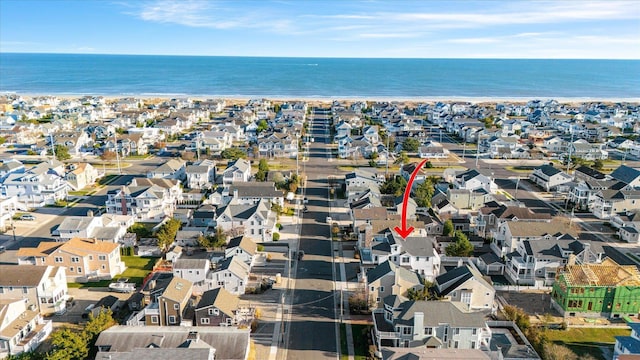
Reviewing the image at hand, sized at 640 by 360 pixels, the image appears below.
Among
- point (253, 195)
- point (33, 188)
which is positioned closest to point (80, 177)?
point (33, 188)

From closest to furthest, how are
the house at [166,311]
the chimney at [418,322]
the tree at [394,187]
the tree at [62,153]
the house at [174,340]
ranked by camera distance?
the house at [174,340] → the chimney at [418,322] → the house at [166,311] → the tree at [394,187] → the tree at [62,153]

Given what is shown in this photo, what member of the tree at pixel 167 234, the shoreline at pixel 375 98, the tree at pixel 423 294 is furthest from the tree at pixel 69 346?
the shoreline at pixel 375 98

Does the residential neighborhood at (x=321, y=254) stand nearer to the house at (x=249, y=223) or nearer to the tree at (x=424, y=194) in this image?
the house at (x=249, y=223)

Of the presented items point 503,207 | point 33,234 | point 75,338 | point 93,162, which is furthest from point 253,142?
point 75,338

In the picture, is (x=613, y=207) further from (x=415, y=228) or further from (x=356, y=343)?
(x=356, y=343)

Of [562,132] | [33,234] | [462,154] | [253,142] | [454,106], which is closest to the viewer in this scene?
[33,234]

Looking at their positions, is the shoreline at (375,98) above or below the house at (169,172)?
above
